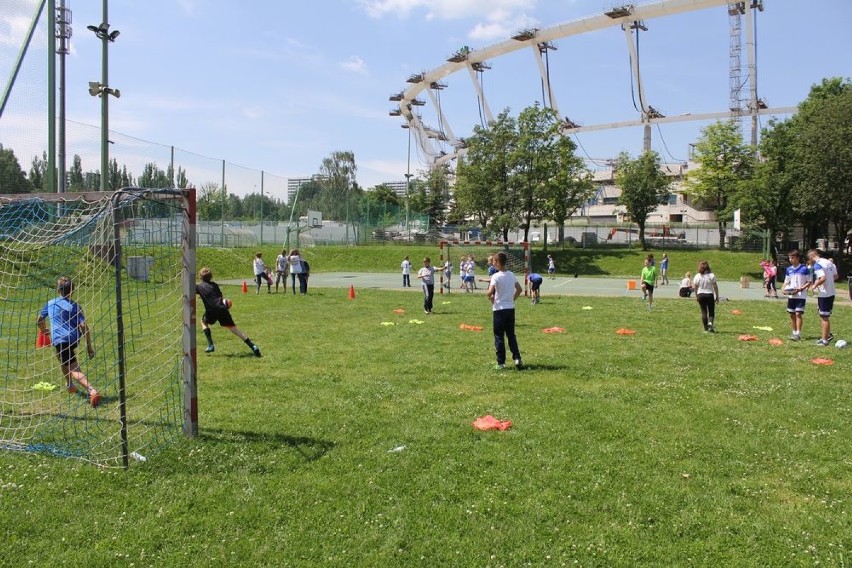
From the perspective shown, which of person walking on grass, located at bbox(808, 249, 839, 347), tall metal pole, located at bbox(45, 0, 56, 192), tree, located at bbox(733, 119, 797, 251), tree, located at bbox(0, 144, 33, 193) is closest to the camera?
person walking on grass, located at bbox(808, 249, 839, 347)

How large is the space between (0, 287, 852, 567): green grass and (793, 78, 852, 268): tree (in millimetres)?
33591

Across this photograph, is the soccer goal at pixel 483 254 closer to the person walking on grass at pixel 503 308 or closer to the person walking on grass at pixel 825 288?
the person walking on grass at pixel 825 288

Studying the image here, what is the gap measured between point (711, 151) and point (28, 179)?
4972 centimetres

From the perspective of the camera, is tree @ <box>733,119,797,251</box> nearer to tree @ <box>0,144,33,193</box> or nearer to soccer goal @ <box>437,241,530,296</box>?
soccer goal @ <box>437,241,530,296</box>

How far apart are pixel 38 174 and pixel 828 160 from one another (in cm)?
4272

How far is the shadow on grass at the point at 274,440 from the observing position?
5.96m

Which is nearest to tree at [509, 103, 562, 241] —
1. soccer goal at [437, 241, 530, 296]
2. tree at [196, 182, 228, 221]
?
soccer goal at [437, 241, 530, 296]

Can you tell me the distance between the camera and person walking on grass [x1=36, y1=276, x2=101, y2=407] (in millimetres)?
7684

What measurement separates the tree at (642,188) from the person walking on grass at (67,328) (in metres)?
49.4

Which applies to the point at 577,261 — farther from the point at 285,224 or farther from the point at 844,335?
the point at 844,335

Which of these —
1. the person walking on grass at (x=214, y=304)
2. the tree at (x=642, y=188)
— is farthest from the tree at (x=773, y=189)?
the person walking on grass at (x=214, y=304)

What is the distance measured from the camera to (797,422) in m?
6.83

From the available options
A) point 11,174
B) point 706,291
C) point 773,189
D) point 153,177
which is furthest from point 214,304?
point 773,189

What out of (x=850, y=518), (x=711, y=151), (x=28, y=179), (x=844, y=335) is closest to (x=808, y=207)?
(x=711, y=151)
